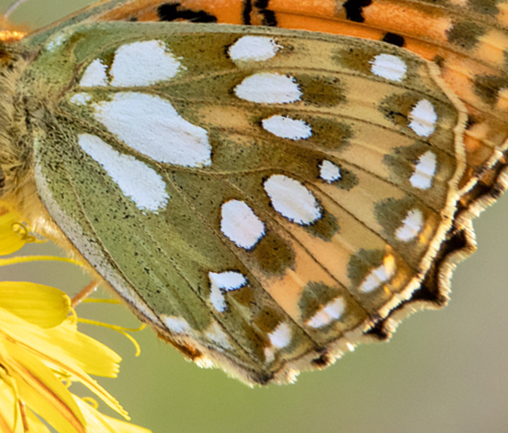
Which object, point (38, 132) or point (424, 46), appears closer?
point (38, 132)

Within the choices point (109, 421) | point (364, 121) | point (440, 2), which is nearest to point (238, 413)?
point (109, 421)

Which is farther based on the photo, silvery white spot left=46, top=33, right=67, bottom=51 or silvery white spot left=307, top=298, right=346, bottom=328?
silvery white spot left=307, top=298, right=346, bottom=328

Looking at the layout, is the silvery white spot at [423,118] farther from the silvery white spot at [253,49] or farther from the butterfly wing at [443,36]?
the silvery white spot at [253,49]

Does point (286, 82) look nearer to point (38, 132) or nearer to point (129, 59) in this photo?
point (129, 59)

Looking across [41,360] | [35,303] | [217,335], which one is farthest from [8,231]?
[217,335]

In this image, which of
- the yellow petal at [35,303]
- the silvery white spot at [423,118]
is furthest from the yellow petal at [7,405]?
the silvery white spot at [423,118]

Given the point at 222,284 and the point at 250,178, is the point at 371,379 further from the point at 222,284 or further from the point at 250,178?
the point at 250,178

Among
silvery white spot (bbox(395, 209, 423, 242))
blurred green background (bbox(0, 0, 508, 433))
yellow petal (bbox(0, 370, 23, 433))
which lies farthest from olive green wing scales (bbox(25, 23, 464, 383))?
blurred green background (bbox(0, 0, 508, 433))

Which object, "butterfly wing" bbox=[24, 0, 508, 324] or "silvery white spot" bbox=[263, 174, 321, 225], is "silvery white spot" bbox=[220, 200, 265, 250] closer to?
"silvery white spot" bbox=[263, 174, 321, 225]
